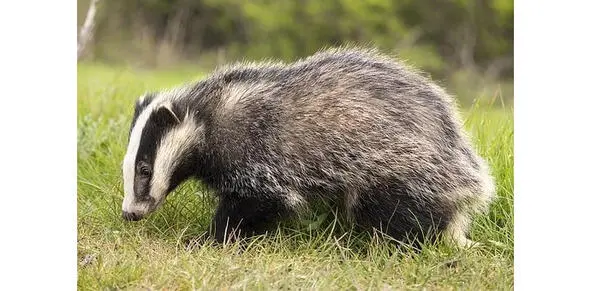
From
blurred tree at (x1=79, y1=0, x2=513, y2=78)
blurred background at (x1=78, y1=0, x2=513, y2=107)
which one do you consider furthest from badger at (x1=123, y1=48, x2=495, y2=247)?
blurred tree at (x1=79, y1=0, x2=513, y2=78)

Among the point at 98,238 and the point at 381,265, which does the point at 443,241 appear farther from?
the point at 98,238

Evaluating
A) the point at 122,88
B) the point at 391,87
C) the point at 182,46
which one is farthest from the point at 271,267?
the point at 122,88

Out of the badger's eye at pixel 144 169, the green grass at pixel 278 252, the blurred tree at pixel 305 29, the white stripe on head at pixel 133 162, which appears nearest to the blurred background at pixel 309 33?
the blurred tree at pixel 305 29

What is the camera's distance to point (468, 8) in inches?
227

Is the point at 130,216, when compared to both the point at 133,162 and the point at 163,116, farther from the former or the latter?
the point at 163,116

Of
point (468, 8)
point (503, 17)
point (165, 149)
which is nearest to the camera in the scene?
point (165, 149)

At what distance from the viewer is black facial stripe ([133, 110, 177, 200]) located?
3.75m

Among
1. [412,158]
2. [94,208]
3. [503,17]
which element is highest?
[503,17]

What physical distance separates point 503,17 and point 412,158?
179 cm

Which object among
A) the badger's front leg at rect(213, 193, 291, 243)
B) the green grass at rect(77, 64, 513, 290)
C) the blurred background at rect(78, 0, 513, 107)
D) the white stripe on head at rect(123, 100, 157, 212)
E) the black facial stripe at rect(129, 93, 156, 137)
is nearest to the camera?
the green grass at rect(77, 64, 513, 290)

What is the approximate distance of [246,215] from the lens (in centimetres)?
385

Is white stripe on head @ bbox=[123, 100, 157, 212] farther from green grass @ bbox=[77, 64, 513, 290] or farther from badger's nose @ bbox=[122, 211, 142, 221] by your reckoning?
green grass @ bbox=[77, 64, 513, 290]

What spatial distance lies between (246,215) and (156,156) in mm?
443

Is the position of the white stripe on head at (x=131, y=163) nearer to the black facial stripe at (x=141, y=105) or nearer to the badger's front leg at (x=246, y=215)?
the black facial stripe at (x=141, y=105)
